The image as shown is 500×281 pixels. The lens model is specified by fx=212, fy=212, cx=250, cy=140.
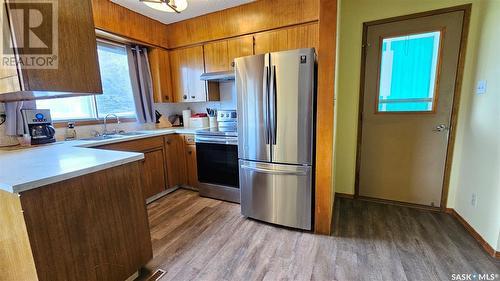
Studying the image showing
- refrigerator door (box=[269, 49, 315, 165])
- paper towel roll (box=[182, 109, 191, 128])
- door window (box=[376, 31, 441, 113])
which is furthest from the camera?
paper towel roll (box=[182, 109, 191, 128])

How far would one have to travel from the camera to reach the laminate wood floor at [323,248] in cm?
156

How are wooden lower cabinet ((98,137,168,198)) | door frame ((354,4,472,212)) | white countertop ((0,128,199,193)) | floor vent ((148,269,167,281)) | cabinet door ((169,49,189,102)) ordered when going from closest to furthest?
white countertop ((0,128,199,193)) → floor vent ((148,269,167,281)) → door frame ((354,4,472,212)) → wooden lower cabinet ((98,137,168,198)) → cabinet door ((169,49,189,102))

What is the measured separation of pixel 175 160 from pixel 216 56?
5.17 feet

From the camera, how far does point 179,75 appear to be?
3.28 meters

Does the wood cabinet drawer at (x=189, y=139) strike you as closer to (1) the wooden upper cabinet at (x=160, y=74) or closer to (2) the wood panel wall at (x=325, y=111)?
(1) the wooden upper cabinet at (x=160, y=74)

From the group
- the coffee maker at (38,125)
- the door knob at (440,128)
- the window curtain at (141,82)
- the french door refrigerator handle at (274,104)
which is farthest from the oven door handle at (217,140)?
the door knob at (440,128)

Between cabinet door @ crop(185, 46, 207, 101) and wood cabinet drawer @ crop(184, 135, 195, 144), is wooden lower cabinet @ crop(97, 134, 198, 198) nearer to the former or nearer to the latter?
wood cabinet drawer @ crop(184, 135, 195, 144)

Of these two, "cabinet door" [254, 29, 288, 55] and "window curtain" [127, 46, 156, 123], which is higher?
"cabinet door" [254, 29, 288, 55]

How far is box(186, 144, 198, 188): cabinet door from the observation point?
9.69ft

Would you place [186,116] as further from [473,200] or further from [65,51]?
[473,200]

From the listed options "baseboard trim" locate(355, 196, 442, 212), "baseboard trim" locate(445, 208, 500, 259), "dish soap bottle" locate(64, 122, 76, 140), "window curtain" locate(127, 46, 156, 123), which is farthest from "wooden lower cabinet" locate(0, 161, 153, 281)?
"baseboard trim" locate(445, 208, 500, 259)

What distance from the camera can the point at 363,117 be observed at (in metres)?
2.56

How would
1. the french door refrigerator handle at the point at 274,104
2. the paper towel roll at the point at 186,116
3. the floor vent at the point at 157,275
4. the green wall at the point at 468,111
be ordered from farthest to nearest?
the paper towel roll at the point at 186,116 < the french door refrigerator handle at the point at 274,104 < the green wall at the point at 468,111 < the floor vent at the point at 157,275

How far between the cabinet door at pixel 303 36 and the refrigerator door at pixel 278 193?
1.38 m
